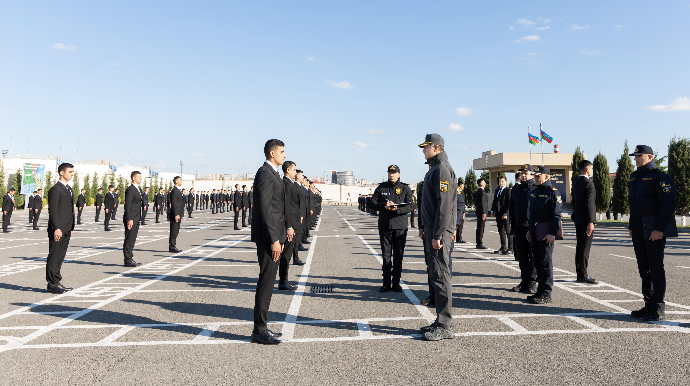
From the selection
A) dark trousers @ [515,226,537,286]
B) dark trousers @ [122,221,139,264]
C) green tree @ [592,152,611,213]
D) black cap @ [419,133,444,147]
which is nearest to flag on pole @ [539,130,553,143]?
green tree @ [592,152,611,213]

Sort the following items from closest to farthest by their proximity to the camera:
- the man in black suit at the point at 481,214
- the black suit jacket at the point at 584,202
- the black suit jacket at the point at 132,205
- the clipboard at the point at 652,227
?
the clipboard at the point at 652,227 → the black suit jacket at the point at 584,202 → the black suit jacket at the point at 132,205 → the man in black suit at the point at 481,214

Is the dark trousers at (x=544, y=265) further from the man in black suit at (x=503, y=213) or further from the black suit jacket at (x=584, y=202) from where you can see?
the man in black suit at (x=503, y=213)

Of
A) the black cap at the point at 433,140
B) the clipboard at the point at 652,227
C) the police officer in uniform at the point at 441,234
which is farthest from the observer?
the clipboard at the point at 652,227

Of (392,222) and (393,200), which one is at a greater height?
(393,200)

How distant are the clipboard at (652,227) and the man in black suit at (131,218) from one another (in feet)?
31.0

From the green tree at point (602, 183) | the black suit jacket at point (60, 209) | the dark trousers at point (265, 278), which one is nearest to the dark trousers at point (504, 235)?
the dark trousers at point (265, 278)

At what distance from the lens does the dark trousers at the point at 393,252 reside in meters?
7.34

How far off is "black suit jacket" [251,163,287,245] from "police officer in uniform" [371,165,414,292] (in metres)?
2.77

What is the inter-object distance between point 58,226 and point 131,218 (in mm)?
2873

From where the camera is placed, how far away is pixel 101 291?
7352 millimetres

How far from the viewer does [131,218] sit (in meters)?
10.5

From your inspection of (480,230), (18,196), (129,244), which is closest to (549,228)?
(480,230)

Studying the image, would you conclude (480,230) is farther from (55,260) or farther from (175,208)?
(55,260)

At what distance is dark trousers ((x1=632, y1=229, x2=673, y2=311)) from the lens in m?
5.49
